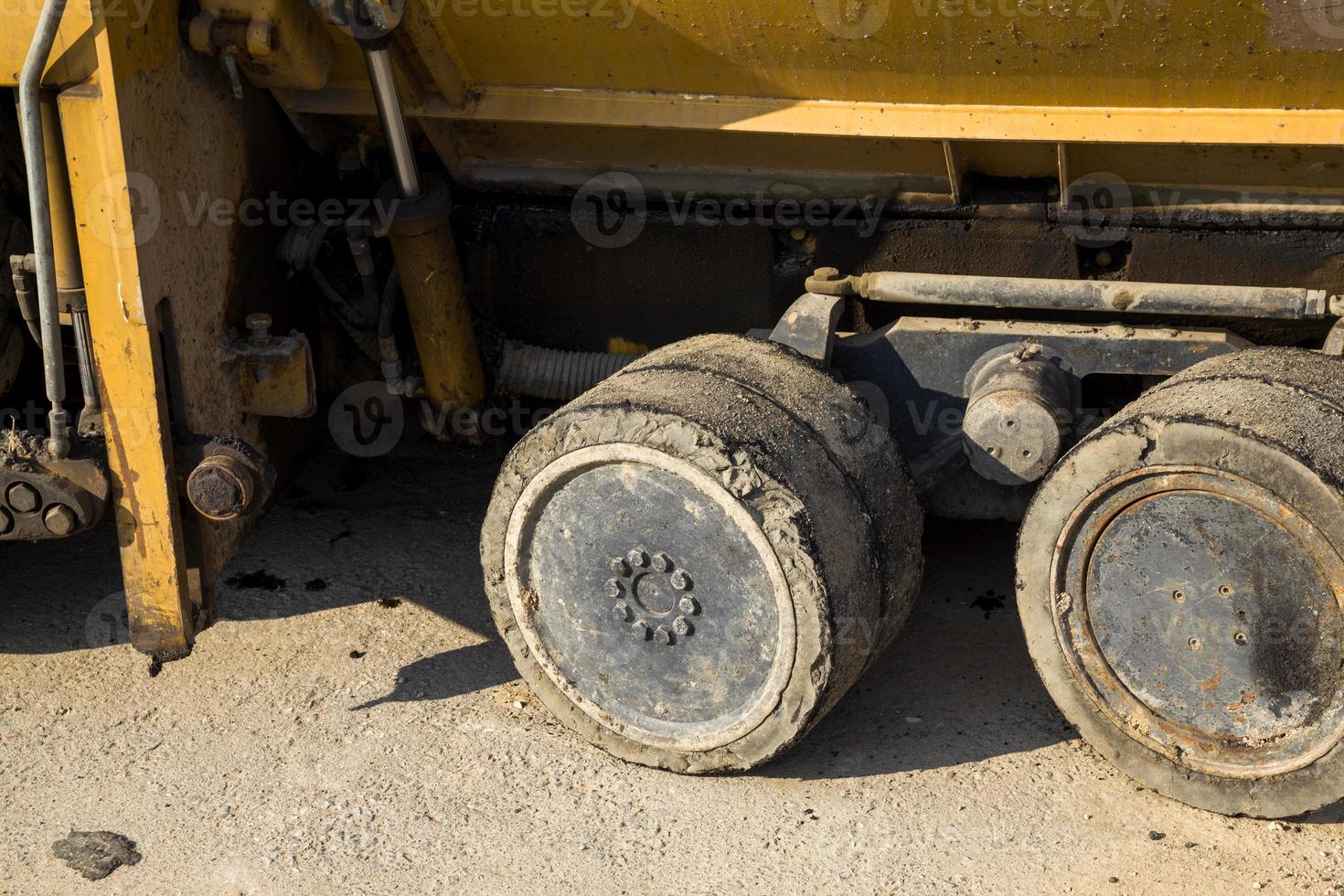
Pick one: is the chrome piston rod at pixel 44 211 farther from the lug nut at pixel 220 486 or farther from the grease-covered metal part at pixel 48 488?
the lug nut at pixel 220 486

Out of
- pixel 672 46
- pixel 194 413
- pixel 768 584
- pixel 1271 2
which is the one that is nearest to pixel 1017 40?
pixel 1271 2

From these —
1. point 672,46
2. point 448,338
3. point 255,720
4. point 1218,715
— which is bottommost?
point 255,720

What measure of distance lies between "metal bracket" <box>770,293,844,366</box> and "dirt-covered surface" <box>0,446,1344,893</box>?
85 centimetres

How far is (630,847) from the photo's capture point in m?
3.23

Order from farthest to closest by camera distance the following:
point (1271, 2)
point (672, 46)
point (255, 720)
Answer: point (255, 720) → point (672, 46) → point (1271, 2)

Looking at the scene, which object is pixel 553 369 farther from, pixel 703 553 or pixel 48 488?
pixel 48 488

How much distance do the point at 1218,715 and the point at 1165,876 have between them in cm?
35

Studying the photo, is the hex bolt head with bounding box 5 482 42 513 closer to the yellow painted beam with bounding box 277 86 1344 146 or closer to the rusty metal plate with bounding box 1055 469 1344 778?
the yellow painted beam with bounding box 277 86 1344 146

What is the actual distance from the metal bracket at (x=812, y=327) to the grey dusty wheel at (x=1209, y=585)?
69 centimetres

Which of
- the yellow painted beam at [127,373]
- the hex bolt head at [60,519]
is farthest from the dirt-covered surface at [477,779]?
the hex bolt head at [60,519]

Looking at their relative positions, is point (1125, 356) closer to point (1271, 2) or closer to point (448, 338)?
point (1271, 2)

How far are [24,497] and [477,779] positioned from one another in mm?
1195

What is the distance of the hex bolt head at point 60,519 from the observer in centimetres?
337

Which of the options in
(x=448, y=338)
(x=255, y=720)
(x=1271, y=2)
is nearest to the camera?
(x=1271, y=2)
